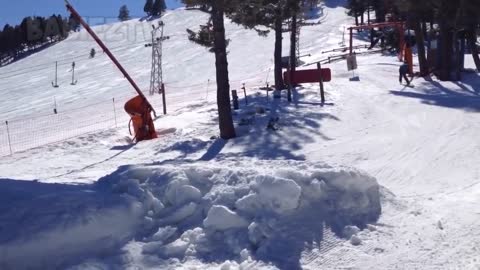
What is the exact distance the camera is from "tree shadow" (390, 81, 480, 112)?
2067 centimetres

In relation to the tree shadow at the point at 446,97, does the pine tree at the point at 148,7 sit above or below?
above

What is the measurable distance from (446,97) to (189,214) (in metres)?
18.4

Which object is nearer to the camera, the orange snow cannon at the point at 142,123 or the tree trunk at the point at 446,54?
the orange snow cannon at the point at 142,123

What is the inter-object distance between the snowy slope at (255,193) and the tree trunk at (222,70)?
1.44 ft

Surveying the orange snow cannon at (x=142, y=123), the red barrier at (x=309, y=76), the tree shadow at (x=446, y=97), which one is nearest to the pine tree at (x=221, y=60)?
the orange snow cannon at (x=142, y=123)

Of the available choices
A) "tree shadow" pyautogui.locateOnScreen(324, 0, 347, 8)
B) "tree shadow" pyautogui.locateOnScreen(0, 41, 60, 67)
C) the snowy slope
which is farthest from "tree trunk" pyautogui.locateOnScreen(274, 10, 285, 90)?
"tree shadow" pyautogui.locateOnScreen(324, 0, 347, 8)

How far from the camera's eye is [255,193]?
6.87 m

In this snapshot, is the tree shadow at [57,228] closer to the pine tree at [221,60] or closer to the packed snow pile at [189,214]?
the packed snow pile at [189,214]

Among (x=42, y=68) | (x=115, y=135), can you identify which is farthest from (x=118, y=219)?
(x=42, y=68)

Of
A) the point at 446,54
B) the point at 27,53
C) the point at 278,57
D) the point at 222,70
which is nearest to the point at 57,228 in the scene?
the point at 222,70

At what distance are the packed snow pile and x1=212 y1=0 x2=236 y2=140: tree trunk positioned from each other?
8.60m

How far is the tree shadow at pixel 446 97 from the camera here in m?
20.7

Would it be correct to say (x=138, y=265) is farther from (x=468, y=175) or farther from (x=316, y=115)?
(x=316, y=115)

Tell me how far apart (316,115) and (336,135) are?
2.93 m
